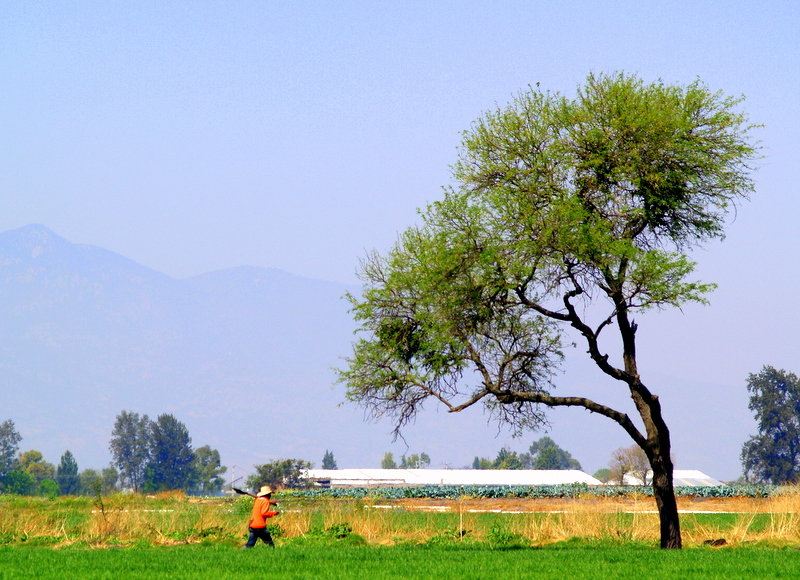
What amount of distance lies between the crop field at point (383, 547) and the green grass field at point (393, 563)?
3 cm

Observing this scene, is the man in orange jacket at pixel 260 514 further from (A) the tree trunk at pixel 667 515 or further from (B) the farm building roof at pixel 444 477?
(B) the farm building roof at pixel 444 477

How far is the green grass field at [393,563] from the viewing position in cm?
1783

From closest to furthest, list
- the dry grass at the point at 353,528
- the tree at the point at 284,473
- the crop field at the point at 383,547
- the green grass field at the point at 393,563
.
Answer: the green grass field at the point at 393,563 → the crop field at the point at 383,547 → the dry grass at the point at 353,528 → the tree at the point at 284,473

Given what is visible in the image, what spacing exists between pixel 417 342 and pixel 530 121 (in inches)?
289

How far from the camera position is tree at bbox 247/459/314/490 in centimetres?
10381

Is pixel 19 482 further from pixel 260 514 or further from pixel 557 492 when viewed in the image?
pixel 260 514

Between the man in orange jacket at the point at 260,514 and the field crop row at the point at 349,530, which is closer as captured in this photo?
the man in orange jacket at the point at 260,514

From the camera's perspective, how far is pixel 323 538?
89.4 ft

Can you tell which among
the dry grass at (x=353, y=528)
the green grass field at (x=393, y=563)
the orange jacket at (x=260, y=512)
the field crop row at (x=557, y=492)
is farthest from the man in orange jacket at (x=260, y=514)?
the field crop row at (x=557, y=492)

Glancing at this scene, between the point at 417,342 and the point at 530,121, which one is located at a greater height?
the point at 530,121

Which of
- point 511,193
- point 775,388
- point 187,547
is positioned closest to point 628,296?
point 511,193

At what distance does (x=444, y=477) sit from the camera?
14012cm

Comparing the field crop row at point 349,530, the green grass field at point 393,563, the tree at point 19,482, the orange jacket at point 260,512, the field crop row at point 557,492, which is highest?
the tree at point 19,482

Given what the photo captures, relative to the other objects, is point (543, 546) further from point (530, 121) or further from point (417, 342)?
point (530, 121)
